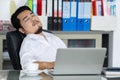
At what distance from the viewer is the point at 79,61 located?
178 cm

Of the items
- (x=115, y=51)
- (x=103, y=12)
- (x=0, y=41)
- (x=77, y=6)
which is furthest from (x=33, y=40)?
(x=115, y=51)

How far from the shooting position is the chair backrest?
7.94ft

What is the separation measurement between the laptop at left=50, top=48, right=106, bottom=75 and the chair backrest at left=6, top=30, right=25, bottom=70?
26.7 inches

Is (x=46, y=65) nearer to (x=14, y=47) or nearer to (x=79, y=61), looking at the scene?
(x=14, y=47)

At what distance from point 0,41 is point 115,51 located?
148cm

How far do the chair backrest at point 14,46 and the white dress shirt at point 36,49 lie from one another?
1.8 inches

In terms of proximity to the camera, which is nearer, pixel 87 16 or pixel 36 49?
pixel 36 49

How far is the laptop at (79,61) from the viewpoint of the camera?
1.75 meters

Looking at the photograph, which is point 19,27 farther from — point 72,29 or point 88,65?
point 88,65

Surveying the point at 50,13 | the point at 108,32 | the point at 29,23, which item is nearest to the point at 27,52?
the point at 29,23

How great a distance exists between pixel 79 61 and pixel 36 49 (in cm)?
81

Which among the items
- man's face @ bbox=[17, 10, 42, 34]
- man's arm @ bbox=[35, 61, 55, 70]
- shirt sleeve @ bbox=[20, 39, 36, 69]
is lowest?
man's arm @ bbox=[35, 61, 55, 70]

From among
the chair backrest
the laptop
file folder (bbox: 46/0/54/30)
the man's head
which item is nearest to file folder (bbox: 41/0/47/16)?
file folder (bbox: 46/0/54/30)

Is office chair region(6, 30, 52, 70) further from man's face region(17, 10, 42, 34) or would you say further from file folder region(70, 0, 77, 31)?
file folder region(70, 0, 77, 31)
